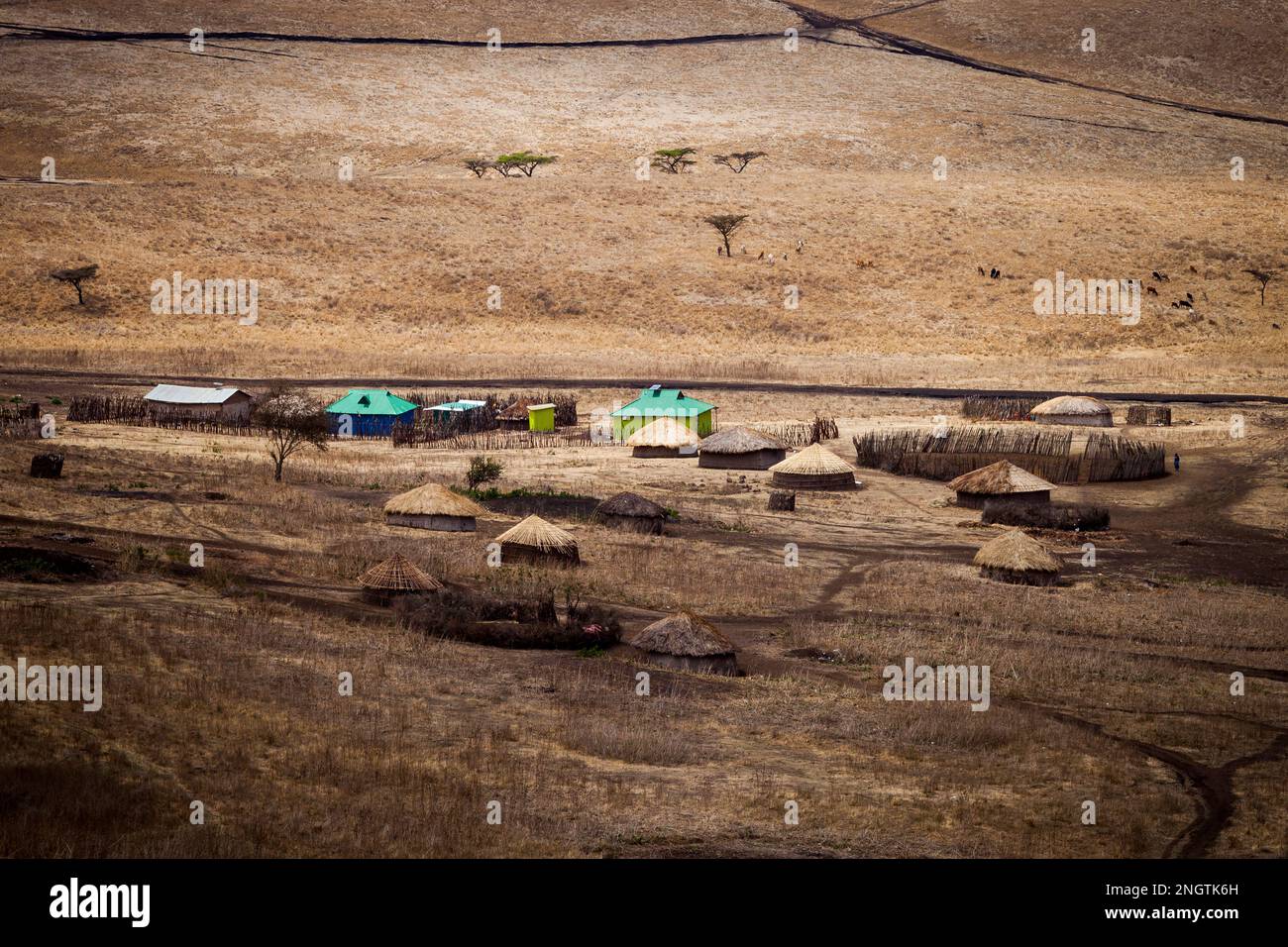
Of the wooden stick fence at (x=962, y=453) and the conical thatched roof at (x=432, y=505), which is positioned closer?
the conical thatched roof at (x=432, y=505)

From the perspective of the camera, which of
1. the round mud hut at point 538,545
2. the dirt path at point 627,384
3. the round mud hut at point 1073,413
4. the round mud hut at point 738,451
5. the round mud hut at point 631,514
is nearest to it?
the round mud hut at point 538,545

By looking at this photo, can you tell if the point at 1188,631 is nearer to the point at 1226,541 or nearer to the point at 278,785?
the point at 1226,541

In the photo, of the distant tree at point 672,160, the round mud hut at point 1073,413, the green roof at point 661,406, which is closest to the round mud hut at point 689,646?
the green roof at point 661,406

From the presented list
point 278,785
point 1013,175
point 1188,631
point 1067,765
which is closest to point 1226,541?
point 1188,631

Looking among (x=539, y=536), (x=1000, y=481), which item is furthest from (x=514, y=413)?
(x=539, y=536)

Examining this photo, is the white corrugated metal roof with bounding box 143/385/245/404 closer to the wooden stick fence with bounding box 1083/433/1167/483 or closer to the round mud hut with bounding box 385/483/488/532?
the round mud hut with bounding box 385/483/488/532

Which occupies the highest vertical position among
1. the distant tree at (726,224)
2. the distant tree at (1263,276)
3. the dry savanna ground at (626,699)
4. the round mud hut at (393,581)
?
the distant tree at (726,224)

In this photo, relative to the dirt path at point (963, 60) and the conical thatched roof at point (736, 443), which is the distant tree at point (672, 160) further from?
the conical thatched roof at point (736, 443)

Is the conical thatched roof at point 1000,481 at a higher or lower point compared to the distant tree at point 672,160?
lower

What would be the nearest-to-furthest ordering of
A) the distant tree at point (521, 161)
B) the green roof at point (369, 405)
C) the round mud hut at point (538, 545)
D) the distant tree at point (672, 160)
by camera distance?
the round mud hut at point (538, 545) < the green roof at point (369, 405) < the distant tree at point (521, 161) < the distant tree at point (672, 160)
